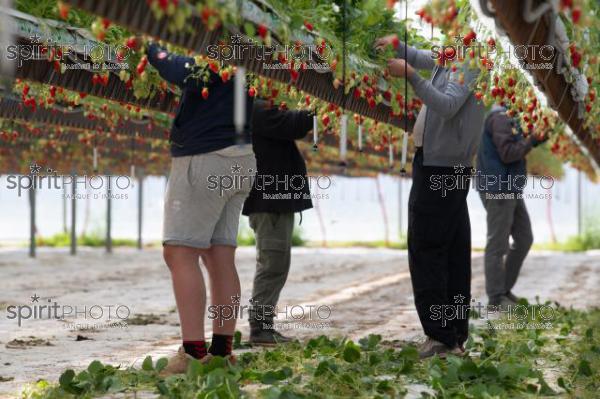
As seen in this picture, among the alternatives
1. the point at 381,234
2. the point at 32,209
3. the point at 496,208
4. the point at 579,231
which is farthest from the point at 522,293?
the point at 381,234

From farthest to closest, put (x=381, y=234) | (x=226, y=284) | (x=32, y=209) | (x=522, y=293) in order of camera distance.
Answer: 1. (x=381, y=234)
2. (x=32, y=209)
3. (x=522, y=293)
4. (x=226, y=284)

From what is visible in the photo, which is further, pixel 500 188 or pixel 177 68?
pixel 500 188

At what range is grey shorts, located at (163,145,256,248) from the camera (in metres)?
4.10

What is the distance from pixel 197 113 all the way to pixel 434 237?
139 cm

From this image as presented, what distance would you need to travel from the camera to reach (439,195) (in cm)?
482

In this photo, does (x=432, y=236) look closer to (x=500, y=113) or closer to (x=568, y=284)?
(x=500, y=113)

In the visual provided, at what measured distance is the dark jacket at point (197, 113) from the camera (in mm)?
4203

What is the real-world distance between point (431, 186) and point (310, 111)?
1240 mm

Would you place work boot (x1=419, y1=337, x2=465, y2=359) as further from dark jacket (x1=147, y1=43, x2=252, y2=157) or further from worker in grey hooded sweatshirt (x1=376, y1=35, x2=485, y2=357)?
dark jacket (x1=147, y1=43, x2=252, y2=157)

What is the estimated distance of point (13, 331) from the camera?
6.24 metres

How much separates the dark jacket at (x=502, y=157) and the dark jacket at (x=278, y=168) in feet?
7.27

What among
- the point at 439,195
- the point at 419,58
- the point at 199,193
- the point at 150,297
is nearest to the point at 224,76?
the point at 199,193

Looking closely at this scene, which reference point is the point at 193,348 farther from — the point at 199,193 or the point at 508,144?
the point at 508,144

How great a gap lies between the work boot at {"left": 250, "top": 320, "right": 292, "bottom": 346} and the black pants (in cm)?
101
